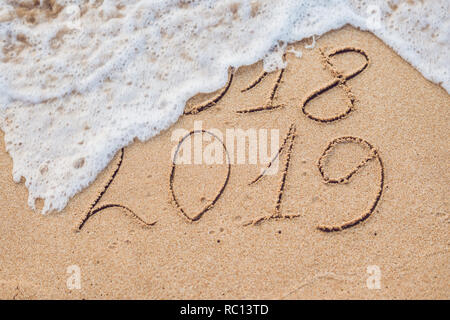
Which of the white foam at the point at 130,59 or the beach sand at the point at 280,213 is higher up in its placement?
the white foam at the point at 130,59

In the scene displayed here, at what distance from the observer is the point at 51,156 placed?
197 cm

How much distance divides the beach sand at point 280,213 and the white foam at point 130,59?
0.10 metres

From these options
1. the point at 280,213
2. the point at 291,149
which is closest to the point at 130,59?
the point at 291,149

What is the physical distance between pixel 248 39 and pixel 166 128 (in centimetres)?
Answer: 69

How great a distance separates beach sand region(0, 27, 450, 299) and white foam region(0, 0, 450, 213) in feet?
0.34

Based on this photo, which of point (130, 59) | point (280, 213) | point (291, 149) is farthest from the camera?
point (130, 59)

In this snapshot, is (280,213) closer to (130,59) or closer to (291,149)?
(291,149)

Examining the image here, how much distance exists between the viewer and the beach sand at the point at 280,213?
5.29 feet

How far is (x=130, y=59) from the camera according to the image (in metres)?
2.17

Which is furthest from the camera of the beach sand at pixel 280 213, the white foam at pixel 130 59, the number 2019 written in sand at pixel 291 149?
the white foam at pixel 130 59

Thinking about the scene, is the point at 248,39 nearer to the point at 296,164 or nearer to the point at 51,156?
the point at 296,164

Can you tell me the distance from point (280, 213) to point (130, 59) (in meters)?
1.20

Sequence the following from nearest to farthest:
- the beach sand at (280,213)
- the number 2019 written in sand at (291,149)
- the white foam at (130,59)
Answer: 1. the beach sand at (280,213)
2. the number 2019 written in sand at (291,149)
3. the white foam at (130,59)
